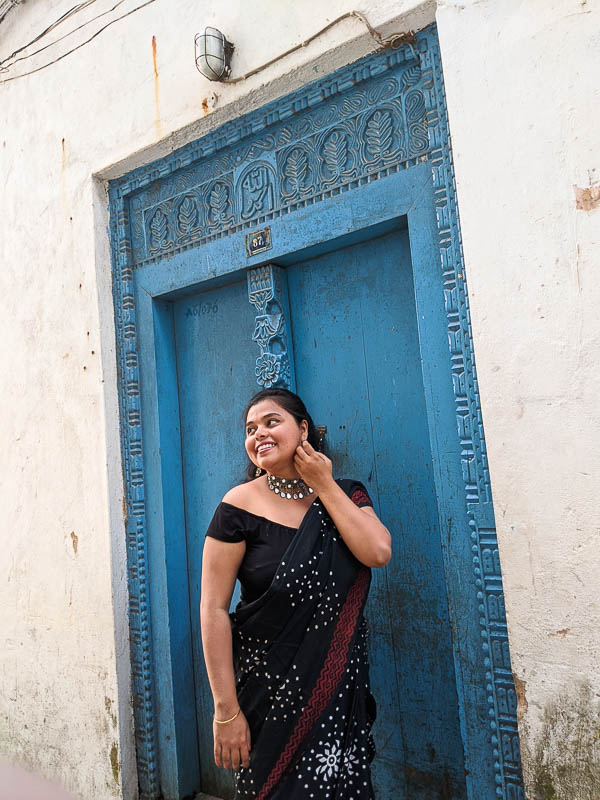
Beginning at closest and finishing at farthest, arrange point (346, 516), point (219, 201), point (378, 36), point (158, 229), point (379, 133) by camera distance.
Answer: point (346, 516)
point (378, 36)
point (379, 133)
point (219, 201)
point (158, 229)

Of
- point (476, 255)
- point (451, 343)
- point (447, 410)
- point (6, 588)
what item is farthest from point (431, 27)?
point (6, 588)

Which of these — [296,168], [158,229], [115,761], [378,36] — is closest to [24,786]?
[115,761]

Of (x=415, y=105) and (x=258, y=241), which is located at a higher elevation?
(x=415, y=105)

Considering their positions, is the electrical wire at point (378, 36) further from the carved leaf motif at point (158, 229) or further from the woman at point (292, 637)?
the woman at point (292, 637)

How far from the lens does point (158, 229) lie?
9.93 ft

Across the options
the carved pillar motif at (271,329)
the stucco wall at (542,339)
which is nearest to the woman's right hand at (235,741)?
the stucco wall at (542,339)

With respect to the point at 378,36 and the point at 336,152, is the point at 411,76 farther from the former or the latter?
the point at 336,152

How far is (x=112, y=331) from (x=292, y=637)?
1813mm

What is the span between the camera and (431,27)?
2166 mm

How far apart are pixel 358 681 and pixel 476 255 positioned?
133 centimetres

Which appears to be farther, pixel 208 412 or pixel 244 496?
pixel 208 412

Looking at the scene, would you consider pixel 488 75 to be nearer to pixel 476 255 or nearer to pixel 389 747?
pixel 476 255

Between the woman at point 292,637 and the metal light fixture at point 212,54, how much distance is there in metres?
1.50

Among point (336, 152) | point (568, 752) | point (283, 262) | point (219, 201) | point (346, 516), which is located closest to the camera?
point (568, 752)
